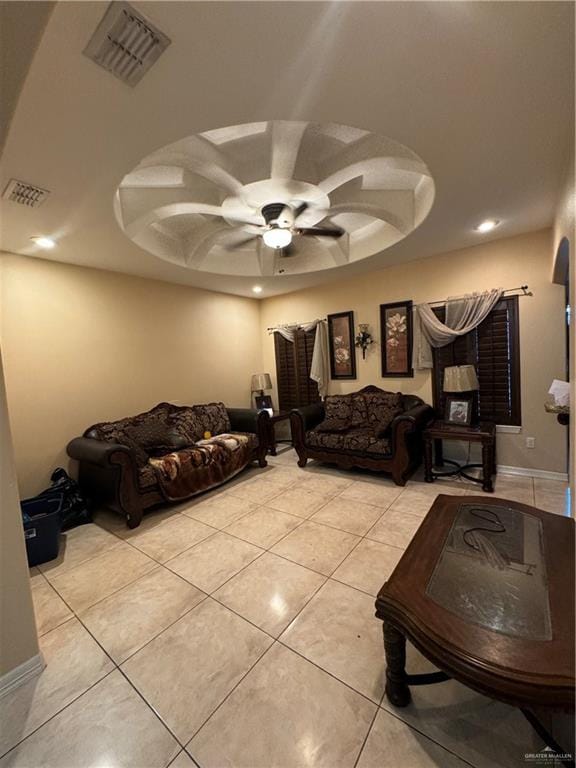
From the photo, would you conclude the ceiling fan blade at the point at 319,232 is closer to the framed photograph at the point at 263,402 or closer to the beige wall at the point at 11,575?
the beige wall at the point at 11,575

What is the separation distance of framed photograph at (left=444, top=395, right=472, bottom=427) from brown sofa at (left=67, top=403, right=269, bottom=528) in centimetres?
228

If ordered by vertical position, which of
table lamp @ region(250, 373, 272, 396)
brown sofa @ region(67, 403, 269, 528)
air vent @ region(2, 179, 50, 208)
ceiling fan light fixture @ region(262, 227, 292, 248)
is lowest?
brown sofa @ region(67, 403, 269, 528)

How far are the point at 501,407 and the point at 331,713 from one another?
3222 millimetres

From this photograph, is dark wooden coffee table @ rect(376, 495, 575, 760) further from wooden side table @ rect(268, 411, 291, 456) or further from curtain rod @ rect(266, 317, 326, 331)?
curtain rod @ rect(266, 317, 326, 331)

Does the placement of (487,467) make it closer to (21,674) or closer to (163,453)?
(163,453)

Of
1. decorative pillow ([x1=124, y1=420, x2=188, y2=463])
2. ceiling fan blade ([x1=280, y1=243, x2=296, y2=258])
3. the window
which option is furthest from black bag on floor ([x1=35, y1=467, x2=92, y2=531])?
the window

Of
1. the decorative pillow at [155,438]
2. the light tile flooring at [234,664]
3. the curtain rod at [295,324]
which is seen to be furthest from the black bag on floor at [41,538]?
the curtain rod at [295,324]

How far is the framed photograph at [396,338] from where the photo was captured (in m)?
3.76

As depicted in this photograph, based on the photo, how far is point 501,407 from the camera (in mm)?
3236

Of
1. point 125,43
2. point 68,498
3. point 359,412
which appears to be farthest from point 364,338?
point 68,498

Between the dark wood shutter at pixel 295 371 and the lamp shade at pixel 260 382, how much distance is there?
0.82 ft

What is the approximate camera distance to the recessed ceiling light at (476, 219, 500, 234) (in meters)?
2.66

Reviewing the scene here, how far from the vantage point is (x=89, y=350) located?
3.19m

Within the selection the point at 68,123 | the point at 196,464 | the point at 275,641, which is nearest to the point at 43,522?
the point at 196,464
